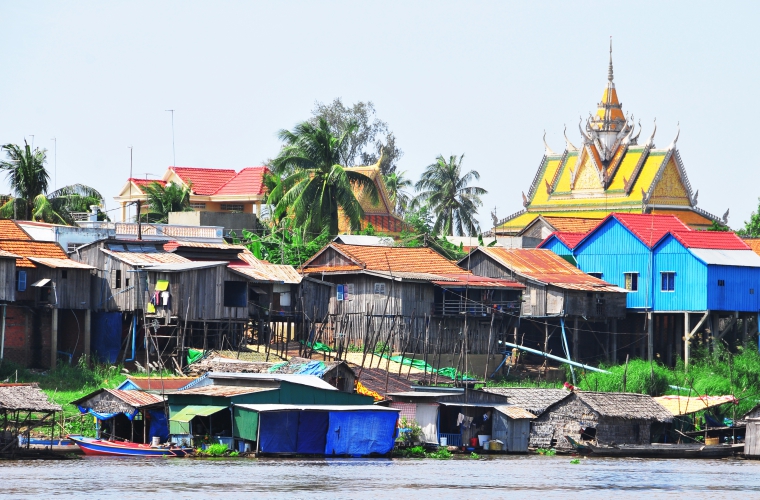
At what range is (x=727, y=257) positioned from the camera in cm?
5791

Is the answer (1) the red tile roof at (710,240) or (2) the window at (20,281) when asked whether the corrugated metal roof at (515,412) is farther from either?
(2) the window at (20,281)

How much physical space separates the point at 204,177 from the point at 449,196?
1291 centimetres

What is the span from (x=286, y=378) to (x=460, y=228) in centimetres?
3922

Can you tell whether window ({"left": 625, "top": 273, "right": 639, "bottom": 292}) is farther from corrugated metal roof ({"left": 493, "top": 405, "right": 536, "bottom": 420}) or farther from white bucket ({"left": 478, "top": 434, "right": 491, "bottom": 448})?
white bucket ({"left": 478, "top": 434, "right": 491, "bottom": 448})

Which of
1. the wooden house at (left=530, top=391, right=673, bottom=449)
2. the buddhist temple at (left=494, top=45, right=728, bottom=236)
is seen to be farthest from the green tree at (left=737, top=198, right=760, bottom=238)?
the wooden house at (left=530, top=391, right=673, bottom=449)

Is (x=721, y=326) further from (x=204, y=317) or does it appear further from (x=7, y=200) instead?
(x=7, y=200)

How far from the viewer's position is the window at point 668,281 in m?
58.1

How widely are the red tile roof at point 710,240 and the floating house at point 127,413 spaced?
23978 mm

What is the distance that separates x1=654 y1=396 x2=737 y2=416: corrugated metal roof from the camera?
1884 inches

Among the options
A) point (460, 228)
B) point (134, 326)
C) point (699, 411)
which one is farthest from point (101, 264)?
point (460, 228)

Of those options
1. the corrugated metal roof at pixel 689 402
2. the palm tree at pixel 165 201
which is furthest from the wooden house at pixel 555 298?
the palm tree at pixel 165 201

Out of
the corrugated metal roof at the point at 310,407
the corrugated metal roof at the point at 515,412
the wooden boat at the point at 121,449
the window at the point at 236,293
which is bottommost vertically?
the wooden boat at the point at 121,449

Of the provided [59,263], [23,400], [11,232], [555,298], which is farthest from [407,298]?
[23,400]

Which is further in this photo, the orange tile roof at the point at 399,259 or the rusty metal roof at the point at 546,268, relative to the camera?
the rusty metal roof at the point at 546,268
